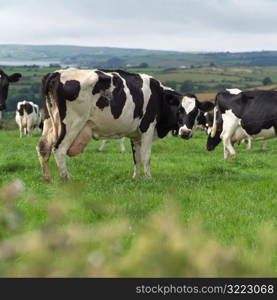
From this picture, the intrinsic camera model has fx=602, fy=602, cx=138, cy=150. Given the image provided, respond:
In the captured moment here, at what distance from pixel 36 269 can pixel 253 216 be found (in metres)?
6.80

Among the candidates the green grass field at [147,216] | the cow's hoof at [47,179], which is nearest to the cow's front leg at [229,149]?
the green grass field at [147,216]

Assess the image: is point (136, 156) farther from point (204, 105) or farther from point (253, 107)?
point (253, 107)

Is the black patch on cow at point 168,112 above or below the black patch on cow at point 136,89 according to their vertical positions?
below

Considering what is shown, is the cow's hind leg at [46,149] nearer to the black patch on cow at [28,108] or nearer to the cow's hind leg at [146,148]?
the cow's hind leg at [146,148]

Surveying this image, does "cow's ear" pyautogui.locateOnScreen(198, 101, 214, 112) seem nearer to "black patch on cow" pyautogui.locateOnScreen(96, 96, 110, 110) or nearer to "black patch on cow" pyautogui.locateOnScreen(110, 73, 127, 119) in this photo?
"black patch on cow" pyautogui.locateOnScreen(110, 73, 127, 119)

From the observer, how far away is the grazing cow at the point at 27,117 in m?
36.3

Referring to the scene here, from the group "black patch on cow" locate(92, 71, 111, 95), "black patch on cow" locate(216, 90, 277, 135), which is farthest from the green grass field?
"black patch on cow" locate(92, 71, 111, 95)

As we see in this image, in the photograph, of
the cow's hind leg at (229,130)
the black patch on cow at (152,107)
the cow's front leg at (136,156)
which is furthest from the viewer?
the cow's hind leg at (229,130)

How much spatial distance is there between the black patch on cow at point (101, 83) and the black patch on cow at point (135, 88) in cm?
40

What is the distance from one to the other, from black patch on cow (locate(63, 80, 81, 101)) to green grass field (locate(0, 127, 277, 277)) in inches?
67.0

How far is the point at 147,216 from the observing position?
7590 millimetres

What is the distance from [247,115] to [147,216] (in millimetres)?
11805

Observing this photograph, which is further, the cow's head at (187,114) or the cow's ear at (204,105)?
the cow's ear at (204,105)

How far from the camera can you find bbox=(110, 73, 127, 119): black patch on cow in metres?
12.8
